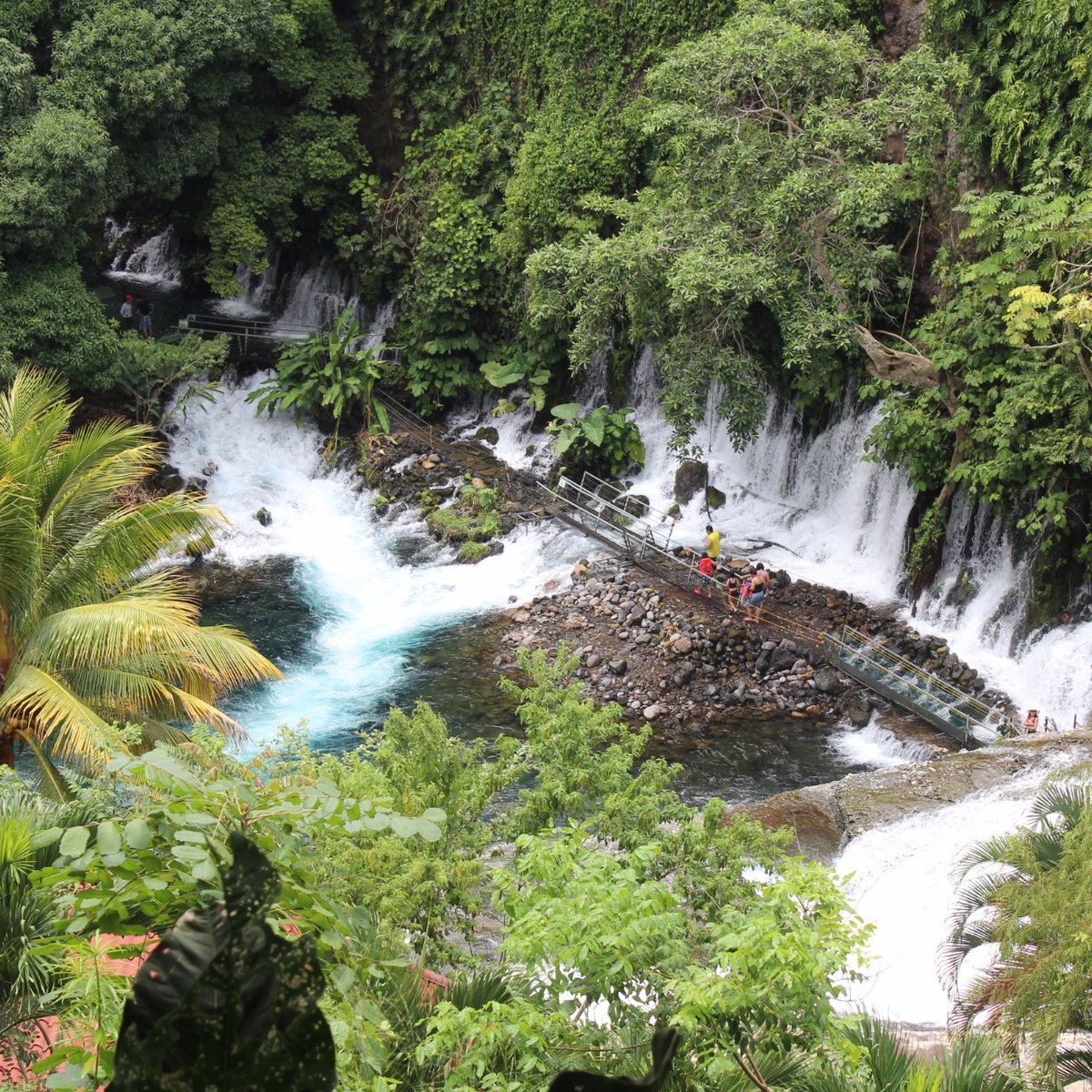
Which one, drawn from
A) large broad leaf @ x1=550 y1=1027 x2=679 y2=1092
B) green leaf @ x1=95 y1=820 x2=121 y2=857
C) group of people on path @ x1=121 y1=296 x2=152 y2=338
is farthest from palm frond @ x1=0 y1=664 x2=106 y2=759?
group of people on path @ x1=121 y1=296 x2=152 y2=338

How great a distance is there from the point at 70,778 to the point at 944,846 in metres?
7.53

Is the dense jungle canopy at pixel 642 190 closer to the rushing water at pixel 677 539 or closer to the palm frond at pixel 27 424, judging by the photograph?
the rushing water at pixel 677 539

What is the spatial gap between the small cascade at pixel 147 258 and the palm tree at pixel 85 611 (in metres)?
19.7

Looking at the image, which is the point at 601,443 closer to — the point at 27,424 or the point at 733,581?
the point at 733,581

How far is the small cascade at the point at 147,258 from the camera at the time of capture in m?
27.7

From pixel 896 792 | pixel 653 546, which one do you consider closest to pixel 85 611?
pixel 896 792

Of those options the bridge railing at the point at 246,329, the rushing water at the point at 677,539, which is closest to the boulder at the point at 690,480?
the rushing water at the point at 677,539

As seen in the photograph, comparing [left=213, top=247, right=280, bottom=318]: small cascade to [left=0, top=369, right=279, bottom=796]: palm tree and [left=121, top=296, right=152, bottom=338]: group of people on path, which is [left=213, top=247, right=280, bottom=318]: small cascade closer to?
[left=121, top=296, right=152, bottom=338]: group of people on path

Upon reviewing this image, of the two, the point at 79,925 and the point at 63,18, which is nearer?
the point at 79,925

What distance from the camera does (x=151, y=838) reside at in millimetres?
3652

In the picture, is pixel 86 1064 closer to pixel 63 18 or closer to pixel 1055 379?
pixel 1055 379

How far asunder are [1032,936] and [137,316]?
22.3 meters

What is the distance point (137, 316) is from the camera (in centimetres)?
2444

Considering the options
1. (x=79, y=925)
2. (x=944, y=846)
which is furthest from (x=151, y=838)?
(x=944, y=846)
